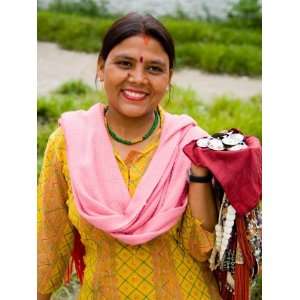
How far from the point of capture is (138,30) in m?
1.13

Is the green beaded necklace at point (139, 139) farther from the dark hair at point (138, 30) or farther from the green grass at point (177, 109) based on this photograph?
the green grass at point (177, 109)

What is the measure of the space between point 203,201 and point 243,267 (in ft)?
0.49

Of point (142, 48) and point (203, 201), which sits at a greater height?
point (142, 48)

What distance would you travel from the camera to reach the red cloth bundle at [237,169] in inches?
44.2

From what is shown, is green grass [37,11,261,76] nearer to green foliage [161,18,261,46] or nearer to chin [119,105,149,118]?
green foliage [161,18,261,46]

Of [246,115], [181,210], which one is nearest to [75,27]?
[246,115]

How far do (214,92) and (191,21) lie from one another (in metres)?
0.62

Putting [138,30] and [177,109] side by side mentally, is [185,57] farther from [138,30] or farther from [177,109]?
[138,30]

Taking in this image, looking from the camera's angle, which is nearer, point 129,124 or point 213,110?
point 129,124

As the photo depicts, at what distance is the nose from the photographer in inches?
43.7

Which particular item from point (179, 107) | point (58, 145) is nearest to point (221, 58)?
point (179, 107)

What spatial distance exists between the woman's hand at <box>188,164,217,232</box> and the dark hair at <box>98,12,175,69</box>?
208 millimetres

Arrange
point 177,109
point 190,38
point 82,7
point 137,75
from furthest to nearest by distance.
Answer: point 177,109, point 190,38, point 82,7, point 137,75
